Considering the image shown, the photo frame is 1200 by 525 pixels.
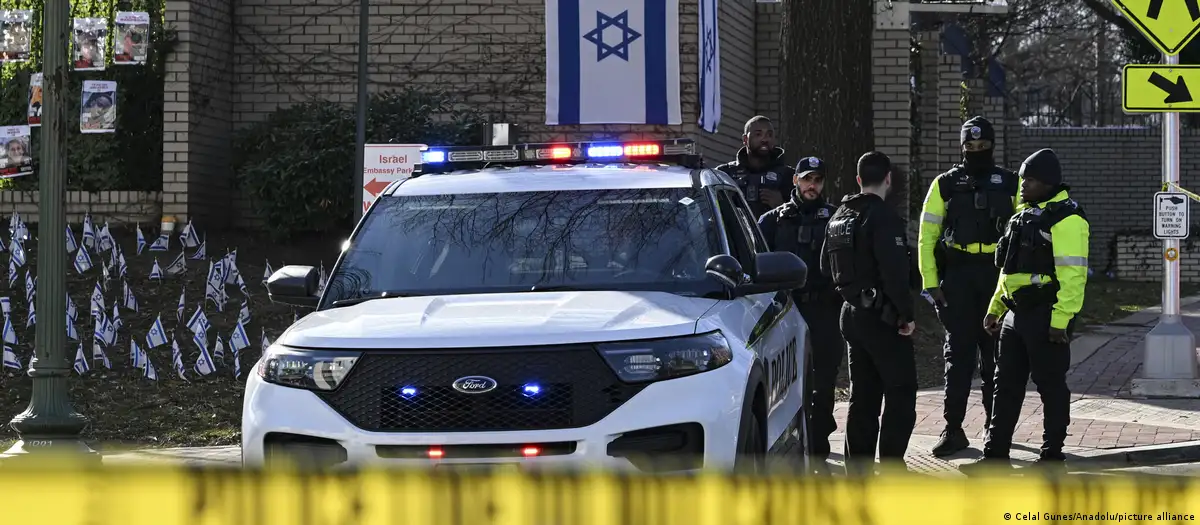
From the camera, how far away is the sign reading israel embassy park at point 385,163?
1234cm

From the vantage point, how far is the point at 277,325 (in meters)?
13.5

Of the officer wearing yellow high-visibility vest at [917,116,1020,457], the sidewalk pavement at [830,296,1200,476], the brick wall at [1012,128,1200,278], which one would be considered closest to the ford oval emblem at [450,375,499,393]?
the sidewalk pavement at [830,296,1200,476]

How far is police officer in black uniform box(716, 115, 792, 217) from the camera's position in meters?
10.0

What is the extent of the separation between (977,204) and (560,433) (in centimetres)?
432

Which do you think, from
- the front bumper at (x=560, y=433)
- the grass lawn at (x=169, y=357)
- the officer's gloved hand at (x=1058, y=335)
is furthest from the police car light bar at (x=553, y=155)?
the grass lawn at (x=169, y=357)

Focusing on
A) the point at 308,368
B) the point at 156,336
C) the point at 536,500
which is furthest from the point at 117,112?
the point at 536,500

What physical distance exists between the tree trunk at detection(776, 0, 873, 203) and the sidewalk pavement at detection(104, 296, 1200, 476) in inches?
104

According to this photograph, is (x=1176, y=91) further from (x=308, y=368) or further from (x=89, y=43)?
(x=89, y=43)

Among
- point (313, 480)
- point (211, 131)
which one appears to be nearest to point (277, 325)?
point (211, 131)

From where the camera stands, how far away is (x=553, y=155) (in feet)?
25.5

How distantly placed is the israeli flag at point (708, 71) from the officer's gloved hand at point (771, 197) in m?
3.57

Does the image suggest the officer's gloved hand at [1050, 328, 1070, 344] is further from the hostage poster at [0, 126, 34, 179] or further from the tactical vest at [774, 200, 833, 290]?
the hostage poster at [0, 126, 34, 179]

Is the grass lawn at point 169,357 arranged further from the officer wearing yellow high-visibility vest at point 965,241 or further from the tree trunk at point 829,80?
the officer wearing yellow high-visibility vest at point 965,241

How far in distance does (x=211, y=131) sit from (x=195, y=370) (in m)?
4.82
